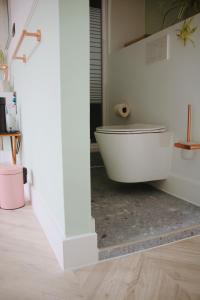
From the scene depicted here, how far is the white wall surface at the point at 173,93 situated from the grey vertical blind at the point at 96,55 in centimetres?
47

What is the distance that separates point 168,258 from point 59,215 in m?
0.53

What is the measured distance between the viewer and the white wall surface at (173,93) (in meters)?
1.66

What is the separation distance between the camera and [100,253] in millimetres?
1125

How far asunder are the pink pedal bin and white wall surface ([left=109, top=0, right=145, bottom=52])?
5.65 feet

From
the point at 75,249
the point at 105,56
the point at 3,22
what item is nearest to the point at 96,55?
the point at 105,56

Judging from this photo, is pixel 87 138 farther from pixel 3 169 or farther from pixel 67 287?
pixel 3 169

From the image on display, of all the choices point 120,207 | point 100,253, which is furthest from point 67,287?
point 120,207

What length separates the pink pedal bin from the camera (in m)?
1.74

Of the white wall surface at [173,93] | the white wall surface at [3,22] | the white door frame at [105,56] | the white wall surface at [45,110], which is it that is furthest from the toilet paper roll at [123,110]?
the white wall surface at [3,22]

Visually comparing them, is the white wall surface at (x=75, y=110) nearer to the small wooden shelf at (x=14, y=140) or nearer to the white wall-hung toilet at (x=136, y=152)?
the white wall-hung toilet at (x=136, y=152)

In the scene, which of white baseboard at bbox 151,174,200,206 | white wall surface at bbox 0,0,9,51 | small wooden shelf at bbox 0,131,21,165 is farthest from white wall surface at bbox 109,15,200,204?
white wall surface at bbox 0,0,9,51

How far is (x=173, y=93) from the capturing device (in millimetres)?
1833

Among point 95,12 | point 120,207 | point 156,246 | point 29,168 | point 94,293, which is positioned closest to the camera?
point 94,293

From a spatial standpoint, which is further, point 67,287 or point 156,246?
point 156,246
